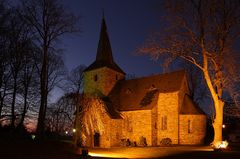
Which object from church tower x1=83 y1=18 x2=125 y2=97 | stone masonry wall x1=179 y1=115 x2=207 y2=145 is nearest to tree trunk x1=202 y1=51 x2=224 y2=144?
stone masonry wall x1=179 y1=115 x2=207 y2=145

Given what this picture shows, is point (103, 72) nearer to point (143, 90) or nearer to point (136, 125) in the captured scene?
point (143, 90)

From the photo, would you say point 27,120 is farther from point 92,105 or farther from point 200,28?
point 200,28

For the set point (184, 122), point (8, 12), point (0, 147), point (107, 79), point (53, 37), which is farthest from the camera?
point (107, 79)

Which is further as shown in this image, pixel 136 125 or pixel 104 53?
pixel 104 53

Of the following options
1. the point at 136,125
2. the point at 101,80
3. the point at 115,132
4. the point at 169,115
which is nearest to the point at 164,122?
the point at 169,115

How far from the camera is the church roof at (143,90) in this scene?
37500 millimetres

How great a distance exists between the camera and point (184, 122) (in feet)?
116

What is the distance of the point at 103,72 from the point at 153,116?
11164 mm

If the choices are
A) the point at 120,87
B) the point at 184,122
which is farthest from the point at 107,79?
the point at 184,122

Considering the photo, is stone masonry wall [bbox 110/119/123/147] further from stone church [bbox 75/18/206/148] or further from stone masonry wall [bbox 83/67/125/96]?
stone masonry wall [bbox 83/67/125/96]

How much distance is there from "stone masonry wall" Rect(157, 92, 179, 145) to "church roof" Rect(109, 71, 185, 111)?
736 mm

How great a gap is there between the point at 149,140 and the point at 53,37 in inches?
697

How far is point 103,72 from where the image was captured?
145 ft

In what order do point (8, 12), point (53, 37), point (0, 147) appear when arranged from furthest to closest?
point (53, 37)
point (8, 12)
point (0, 147)
